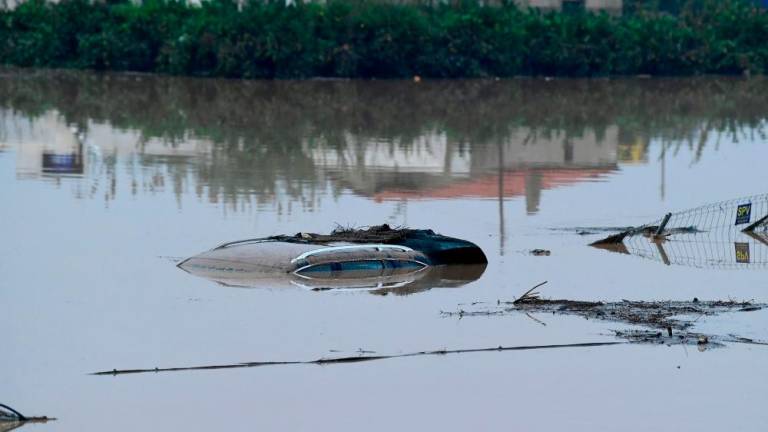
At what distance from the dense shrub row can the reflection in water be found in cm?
110

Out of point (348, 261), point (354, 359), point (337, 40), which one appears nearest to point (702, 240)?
point (348, 261)

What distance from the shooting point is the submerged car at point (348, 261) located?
14.8m

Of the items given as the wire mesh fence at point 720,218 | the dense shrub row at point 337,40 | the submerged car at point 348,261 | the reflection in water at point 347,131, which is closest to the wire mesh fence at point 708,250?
the wire mesh fence at point 720,218

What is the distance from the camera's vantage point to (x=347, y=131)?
3050 cm

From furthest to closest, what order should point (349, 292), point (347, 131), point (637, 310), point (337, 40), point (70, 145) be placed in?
point (337, 40) → point (347, 131) → point (70, 145) → point (349, 292) → point (637, 310)

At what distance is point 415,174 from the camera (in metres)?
23.7

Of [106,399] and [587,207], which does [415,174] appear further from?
[106,399]

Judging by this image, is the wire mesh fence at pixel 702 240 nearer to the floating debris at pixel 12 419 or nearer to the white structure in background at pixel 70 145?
the floating debris at pixel 12 419

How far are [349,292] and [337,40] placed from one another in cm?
2834

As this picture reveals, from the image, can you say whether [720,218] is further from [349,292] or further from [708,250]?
[349,292]

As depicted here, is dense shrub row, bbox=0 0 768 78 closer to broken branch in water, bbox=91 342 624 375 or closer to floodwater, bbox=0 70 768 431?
floodwater, bbox=0 70 768 431

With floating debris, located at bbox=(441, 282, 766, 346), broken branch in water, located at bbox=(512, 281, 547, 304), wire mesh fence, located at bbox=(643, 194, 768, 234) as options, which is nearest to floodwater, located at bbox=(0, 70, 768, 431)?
floating debris, located at bbox=(441, 282, 766, 346)

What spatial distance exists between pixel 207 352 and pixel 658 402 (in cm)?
310

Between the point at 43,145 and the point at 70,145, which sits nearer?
the point at 43,145
